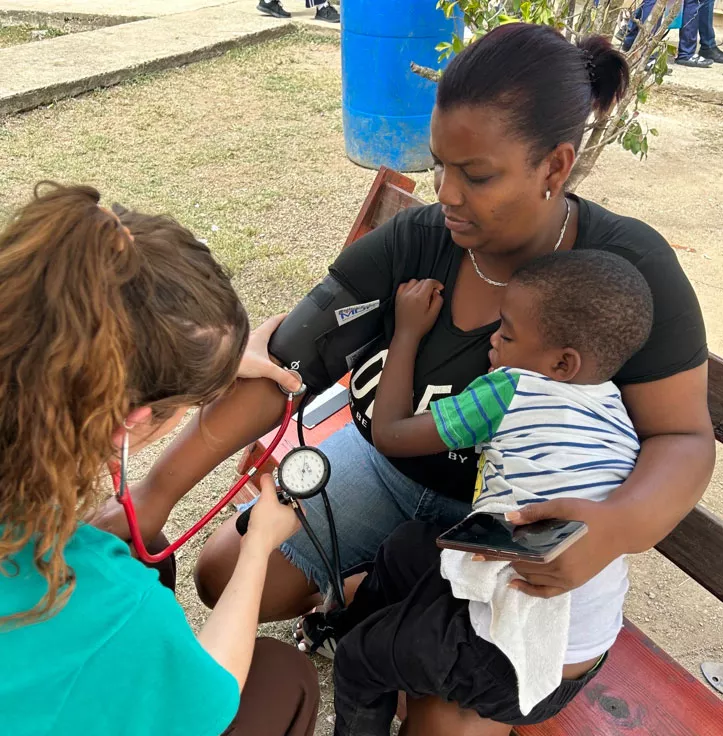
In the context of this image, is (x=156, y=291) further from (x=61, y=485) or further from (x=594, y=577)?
(x=594, y=577)

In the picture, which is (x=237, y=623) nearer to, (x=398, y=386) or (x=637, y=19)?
(x=398, y=386)

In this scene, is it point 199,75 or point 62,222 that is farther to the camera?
point 199,75

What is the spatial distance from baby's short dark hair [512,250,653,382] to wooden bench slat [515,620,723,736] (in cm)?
68

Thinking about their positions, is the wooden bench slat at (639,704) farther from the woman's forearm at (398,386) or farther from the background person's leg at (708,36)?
the background person's leg at (708,36)

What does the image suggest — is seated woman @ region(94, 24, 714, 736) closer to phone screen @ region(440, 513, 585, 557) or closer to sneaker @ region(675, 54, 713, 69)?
phone screen @ region(440, 513, 585, 557)

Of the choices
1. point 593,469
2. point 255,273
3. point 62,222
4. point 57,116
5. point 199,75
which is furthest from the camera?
point 199,75

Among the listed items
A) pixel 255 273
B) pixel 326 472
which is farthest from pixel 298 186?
pixel 326 472

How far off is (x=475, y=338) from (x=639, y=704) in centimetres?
85

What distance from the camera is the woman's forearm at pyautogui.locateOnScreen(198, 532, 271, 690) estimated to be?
126 cm

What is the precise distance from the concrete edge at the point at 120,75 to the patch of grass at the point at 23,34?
215 cm

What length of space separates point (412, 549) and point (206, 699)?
0.68m

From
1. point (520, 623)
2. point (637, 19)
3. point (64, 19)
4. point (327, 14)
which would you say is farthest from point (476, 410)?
point (64, 19)

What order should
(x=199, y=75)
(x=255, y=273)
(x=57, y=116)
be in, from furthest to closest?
(x=199, y=75) → (x=57, y=116) → (x=255, y=273)

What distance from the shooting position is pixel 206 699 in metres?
1.09
